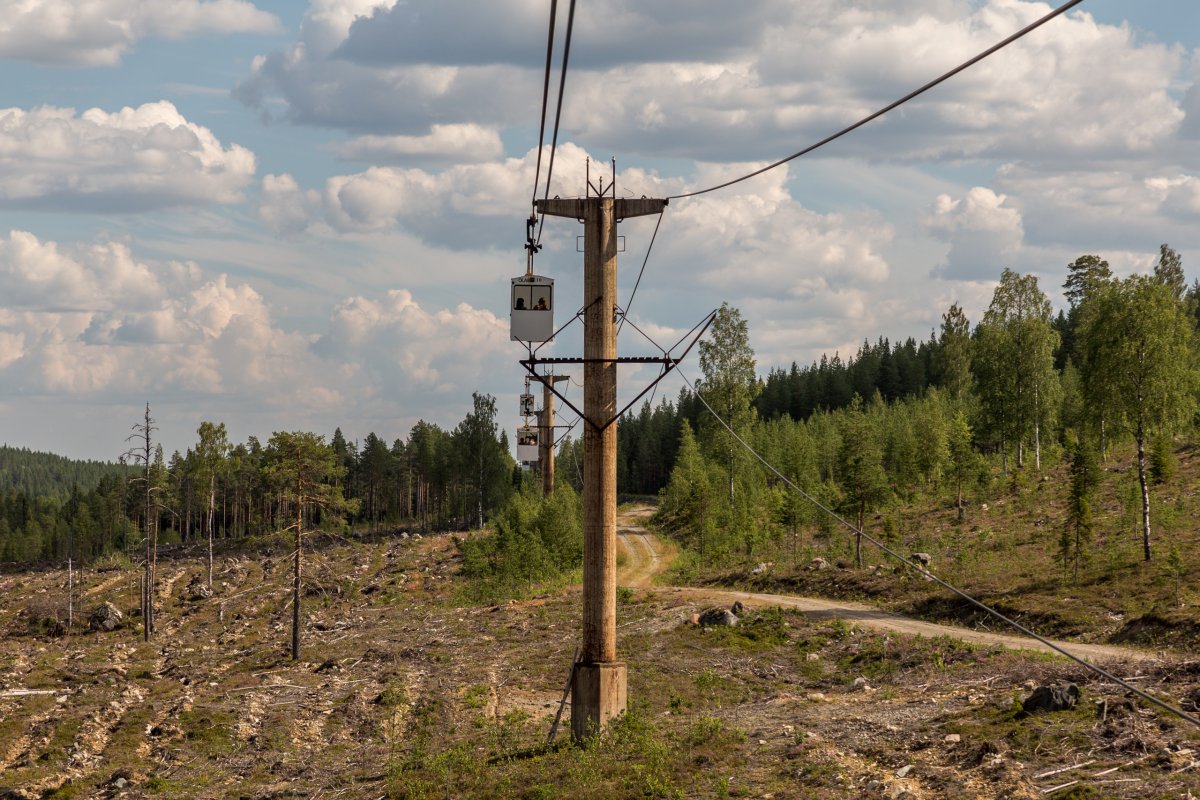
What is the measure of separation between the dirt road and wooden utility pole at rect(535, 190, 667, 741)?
14336mm

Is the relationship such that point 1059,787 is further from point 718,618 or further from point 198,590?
point 198,590

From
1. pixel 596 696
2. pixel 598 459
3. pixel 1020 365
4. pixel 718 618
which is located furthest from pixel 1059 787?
pixel 1020 365

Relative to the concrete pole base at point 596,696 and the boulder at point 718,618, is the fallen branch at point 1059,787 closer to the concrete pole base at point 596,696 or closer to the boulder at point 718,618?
the concrete pole base at point 596,696

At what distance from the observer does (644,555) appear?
77562mm

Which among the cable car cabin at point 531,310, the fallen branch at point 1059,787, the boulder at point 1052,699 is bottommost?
the fallen branch at point 1059,787

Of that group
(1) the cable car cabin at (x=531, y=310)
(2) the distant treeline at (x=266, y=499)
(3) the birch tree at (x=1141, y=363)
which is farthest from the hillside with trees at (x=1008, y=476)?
(2) the distant treeline at (x=266, y=499)

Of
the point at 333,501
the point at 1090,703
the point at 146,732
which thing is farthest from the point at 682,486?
the point at 1090,703

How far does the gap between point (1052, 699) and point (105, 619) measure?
214ft

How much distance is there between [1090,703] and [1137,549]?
27.4 meters

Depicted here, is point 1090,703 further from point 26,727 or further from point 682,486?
point 682,486

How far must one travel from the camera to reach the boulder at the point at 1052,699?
21.0 meters

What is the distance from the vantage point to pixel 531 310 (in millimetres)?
22047

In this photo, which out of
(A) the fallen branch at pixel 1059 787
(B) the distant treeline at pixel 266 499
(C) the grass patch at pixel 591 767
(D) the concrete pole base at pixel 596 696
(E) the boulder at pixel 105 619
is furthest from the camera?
(B) the distant treeline at pixel 266 499

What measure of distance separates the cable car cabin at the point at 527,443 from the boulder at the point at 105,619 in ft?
118
